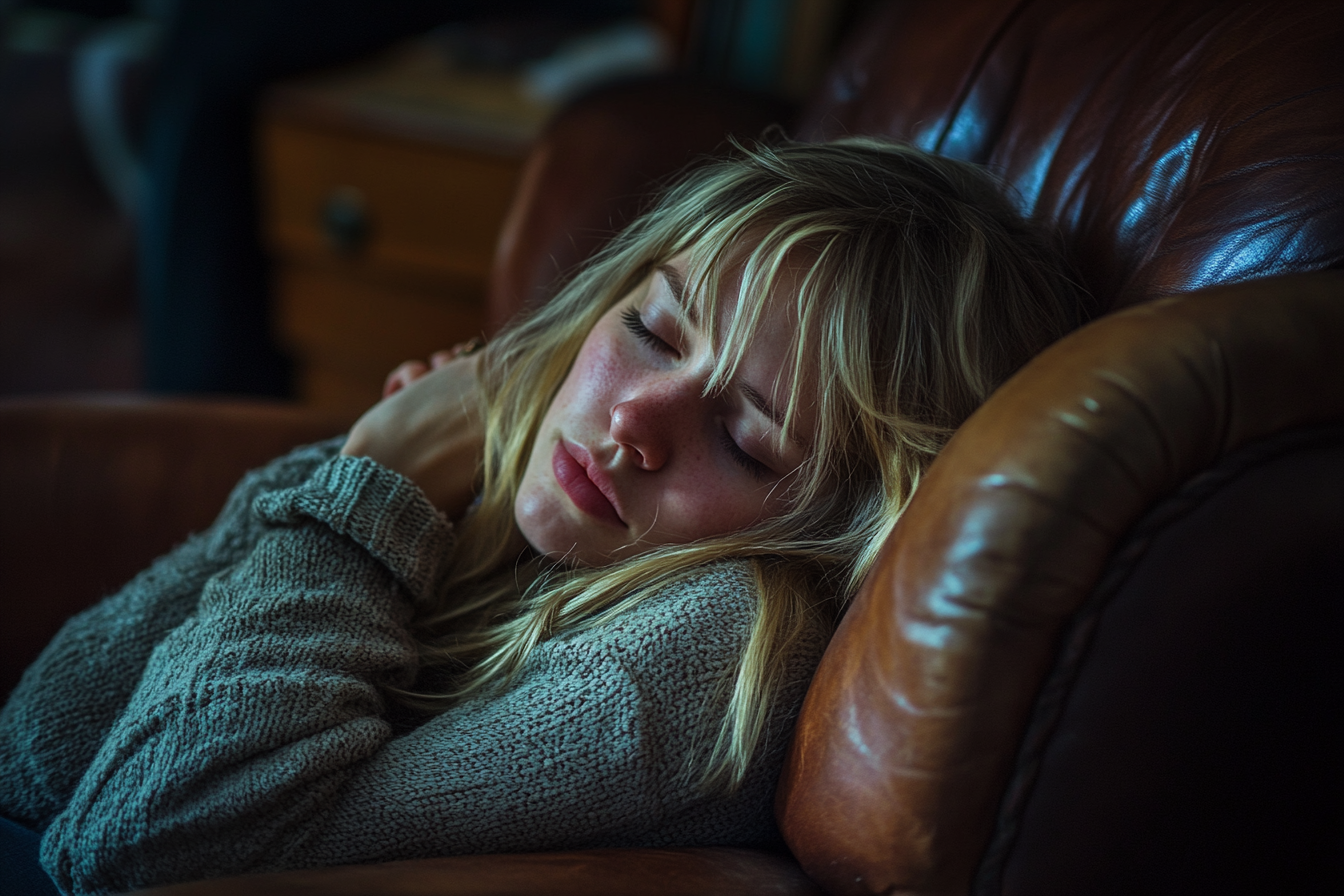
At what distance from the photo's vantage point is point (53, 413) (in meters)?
0.91

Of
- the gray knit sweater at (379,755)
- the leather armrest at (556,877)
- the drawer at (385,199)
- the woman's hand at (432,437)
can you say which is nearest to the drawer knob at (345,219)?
the drawer at (385,199)

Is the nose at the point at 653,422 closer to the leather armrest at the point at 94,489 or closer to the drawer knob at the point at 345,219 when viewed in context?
the leather armrest at the point at 94,489

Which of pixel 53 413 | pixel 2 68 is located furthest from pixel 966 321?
pixel 2 68

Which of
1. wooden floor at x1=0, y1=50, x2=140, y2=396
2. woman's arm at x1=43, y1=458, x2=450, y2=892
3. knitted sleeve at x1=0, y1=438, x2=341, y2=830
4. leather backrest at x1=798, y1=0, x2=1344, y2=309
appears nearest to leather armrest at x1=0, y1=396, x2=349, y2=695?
knitted sleeve at x1=0, y1=438, x2=341, y2=830

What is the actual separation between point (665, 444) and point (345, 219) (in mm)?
1068

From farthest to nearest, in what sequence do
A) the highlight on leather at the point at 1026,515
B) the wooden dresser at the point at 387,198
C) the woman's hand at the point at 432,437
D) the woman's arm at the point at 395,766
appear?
the wooden dresser at the point at 387,198 < the woman's hand at the point at 432,437 < the woman's arm at the point at 395,766 < the highlight on leather at the point at 1026,515

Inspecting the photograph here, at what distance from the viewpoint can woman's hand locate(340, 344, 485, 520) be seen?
2.68 feet

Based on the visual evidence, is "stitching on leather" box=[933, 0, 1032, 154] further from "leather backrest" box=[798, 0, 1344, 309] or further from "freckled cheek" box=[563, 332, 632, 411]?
"freckled cheek" box=[563, 332, 632, 411]

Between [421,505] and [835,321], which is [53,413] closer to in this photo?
[421,505]

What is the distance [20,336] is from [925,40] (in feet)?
6.00

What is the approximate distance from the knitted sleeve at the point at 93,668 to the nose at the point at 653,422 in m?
0.28

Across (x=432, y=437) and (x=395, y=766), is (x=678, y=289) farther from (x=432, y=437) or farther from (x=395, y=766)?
(x=395, y=766)

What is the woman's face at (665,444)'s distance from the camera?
0.68 metres

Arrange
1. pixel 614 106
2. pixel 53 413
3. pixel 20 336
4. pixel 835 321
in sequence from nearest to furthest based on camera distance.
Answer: pixel 835 321
pixel 53 413
pixel 614 106
pixel 20 336
